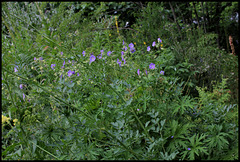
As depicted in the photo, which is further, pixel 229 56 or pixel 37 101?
pixel 229 56

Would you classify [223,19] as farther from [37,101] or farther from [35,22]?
[37,101]

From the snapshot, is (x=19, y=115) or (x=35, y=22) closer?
(x=19, y=115)

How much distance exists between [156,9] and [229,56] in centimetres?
156

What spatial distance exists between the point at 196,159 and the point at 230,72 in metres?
2.09

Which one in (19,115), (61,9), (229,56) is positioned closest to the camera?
(19,115)

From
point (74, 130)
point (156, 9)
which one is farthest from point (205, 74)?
point (74, 130)

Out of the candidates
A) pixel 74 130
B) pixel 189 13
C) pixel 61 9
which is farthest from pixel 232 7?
pixel 74 130

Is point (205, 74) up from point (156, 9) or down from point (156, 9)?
down

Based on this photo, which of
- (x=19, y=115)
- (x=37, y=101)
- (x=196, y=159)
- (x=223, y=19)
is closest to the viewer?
(x=19, y=115)

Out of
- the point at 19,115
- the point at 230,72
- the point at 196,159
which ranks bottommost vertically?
the point at 196,159

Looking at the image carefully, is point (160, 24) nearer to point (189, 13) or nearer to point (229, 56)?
point (229, 56)

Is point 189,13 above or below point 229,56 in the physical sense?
above

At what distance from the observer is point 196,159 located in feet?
5.03

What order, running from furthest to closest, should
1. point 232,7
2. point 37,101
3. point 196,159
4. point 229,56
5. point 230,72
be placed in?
point 232,7 < point 229,56 < point 230,72 < point 196,159 < point 37,101
